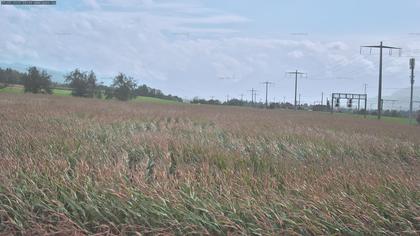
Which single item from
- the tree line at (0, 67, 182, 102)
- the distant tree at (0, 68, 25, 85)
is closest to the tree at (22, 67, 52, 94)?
the tree line at (0, 67, 182, 102)

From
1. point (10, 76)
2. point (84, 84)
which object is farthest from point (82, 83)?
point (10, 76)

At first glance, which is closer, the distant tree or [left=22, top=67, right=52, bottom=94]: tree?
[left=22, top=67, right=52, bottom=94]: tree

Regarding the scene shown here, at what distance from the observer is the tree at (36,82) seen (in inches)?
4502

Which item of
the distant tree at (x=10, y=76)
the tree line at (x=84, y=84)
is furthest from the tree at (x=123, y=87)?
the distant tree at (x=10, y=76)

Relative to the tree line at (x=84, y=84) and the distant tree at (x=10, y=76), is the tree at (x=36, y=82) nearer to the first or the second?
the tree line at (x=84, y=84)

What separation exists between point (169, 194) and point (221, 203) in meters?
0.67

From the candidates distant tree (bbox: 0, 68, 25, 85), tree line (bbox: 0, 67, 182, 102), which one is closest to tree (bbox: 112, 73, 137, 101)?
tree line (bbox: 0, 67, 182, 102)

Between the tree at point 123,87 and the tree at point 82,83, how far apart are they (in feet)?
17.9

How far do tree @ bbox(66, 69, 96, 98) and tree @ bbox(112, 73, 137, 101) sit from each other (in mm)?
5453

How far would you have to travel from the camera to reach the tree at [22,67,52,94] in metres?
114

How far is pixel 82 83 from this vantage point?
128 m

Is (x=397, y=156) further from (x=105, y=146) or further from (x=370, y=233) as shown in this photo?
(x=370, y=233)

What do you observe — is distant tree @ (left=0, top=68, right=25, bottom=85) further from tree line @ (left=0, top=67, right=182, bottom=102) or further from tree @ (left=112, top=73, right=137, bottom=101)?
tree @ (left=112, top=73, right=137, bottom=101)

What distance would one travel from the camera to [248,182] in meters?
8.30
